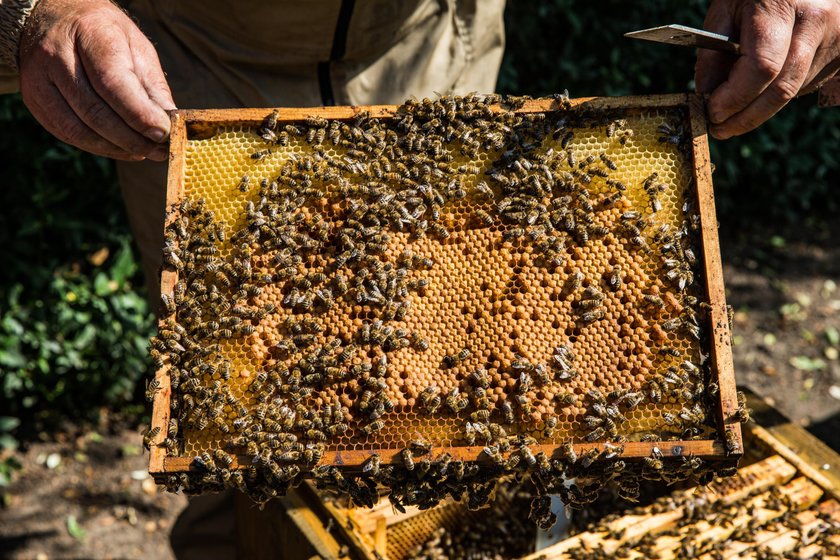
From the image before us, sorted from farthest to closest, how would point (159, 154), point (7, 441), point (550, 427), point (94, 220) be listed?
point (94, 220) < point (7, 441) < point (159, 154) < point (550, 427)

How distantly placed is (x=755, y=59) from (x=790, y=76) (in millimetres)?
220

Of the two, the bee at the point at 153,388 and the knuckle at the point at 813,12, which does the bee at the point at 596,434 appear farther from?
the knuckle at the point at 813,12

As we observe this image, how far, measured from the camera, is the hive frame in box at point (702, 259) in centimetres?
272

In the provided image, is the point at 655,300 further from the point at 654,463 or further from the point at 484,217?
the point at 484,217

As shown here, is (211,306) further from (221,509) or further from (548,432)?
(221,509)

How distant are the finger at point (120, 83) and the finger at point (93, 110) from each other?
0.04m

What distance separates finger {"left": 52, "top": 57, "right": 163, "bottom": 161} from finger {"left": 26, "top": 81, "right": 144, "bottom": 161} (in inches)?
1.7

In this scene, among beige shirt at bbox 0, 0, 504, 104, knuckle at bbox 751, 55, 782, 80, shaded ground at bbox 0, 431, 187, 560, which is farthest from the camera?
shaded ground at bbox 0, 431, 187, 560

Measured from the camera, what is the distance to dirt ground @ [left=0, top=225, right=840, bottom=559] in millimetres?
5984

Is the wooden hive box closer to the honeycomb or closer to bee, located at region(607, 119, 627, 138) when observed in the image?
the honeycomb

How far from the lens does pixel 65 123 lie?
3281 millimetres

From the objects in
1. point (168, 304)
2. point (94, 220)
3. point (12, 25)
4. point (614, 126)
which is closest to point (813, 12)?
point (614, 126)

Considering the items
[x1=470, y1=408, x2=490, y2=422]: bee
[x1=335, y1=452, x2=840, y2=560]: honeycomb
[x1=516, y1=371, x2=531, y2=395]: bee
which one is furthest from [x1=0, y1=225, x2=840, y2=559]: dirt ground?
[x1=516, y1=371, x2=531, y2=395]: bee

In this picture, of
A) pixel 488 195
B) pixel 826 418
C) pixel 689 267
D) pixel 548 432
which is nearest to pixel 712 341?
pixel 689 267
